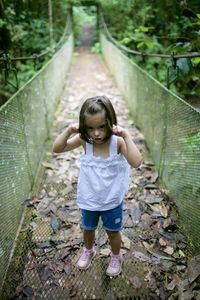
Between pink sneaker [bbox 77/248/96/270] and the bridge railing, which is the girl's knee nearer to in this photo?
pink sneaker [bbox 77/248/96/270]

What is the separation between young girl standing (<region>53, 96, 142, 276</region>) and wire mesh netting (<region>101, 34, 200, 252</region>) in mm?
792

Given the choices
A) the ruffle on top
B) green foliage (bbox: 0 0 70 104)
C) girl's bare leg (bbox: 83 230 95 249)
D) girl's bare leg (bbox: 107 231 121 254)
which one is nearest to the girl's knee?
girl's bare leg (bbox: 107 231 121 254)

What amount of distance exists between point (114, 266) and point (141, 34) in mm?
5762

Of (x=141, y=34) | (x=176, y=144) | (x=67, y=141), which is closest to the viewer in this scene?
(x=67, y=141)

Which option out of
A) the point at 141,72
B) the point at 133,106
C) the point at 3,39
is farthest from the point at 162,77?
the point at 3,39

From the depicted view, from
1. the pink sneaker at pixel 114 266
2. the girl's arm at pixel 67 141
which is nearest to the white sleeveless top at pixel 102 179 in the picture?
the girl's arm at pixel 67 141

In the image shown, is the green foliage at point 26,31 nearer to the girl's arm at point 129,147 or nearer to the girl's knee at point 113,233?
the girl's knee at point 113,233

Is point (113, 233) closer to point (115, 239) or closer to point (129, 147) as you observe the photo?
point (115, 239)

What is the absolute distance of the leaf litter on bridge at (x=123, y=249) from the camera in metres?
2.53

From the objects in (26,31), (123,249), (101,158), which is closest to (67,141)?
(101,158)

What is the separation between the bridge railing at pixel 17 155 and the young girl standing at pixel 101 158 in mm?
643

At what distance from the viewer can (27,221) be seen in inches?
132

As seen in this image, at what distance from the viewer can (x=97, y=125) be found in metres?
2.11

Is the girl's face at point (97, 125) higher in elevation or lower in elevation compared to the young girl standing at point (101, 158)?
higher
